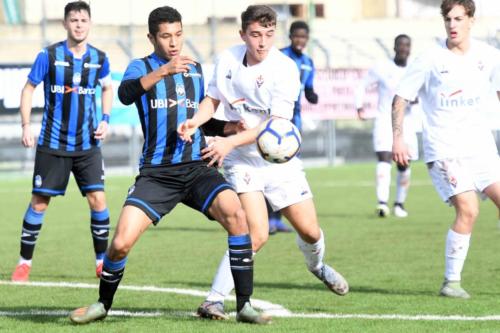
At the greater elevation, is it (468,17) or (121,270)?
(468,17)

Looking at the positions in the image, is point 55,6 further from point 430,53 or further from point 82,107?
point 430,53

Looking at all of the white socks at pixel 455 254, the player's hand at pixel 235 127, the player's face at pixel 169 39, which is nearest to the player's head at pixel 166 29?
the player's face at pixel 169 39

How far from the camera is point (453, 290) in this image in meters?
8.81

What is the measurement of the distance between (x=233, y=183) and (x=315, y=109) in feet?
64.1

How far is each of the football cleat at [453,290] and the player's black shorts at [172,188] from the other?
211 centimetres

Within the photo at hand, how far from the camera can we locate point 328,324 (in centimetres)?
751

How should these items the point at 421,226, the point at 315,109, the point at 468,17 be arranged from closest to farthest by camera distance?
the point at 468,17, the point at 421,226, the point at 315,109

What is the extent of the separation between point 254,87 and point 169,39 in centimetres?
73

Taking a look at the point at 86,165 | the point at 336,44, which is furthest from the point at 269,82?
the point at 336,44

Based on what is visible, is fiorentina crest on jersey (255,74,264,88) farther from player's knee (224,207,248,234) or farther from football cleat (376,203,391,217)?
football cleat (376,203,391,217)

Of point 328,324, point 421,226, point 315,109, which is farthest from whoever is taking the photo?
point 315,109

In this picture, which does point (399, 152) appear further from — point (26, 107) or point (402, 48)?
point (402, 48)

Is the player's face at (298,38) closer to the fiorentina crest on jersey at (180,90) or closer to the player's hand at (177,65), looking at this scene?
the fiorentina crest on jersey at (180,90)

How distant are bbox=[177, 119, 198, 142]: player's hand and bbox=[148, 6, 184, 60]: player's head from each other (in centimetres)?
45
